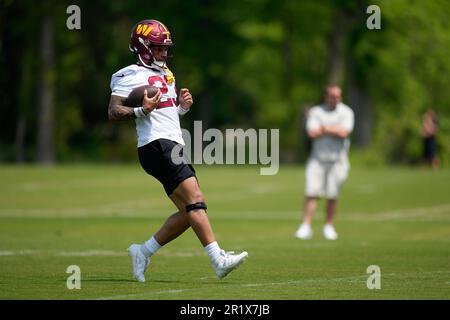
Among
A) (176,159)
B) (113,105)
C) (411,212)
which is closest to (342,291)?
(176,159)

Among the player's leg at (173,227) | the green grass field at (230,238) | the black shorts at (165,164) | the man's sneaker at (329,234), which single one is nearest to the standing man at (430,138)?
the green grass field at (230,238)

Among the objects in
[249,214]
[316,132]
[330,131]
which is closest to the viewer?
[330,131]

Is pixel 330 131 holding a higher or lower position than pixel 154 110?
higher

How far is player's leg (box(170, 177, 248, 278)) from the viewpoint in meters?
10.9

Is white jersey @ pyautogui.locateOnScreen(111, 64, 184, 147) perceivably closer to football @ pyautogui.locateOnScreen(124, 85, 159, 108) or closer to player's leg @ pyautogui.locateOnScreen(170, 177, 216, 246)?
football @ pyautogui.locateOnScreen(124, 85, 159, 108)

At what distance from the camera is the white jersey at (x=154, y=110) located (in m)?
11.1

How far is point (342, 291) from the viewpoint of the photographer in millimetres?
10359

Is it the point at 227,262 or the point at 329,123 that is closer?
the point at 227,262

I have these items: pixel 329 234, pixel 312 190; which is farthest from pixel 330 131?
pixel 329 234

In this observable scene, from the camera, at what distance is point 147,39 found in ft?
36.9

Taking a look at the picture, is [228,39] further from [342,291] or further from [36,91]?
[342,291]

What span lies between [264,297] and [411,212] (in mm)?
17136

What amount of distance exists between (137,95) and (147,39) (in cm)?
60

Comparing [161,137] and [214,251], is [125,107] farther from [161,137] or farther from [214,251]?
[214,251]
